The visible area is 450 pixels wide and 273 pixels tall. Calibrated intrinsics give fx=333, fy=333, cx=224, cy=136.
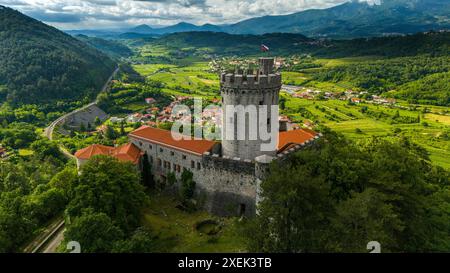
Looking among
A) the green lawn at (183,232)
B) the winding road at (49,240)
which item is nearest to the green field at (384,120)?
the green lawn at (183,232)

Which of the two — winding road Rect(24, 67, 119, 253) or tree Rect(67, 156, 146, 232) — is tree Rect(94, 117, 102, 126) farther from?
tree Rect(67, 156, 146, 232)

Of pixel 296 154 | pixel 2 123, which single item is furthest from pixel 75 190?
pixel 2 123

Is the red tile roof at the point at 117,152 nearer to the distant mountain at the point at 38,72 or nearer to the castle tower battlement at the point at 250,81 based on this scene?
the castle tower battlement at the point at 250,81

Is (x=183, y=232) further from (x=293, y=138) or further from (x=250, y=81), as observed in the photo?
(x=250, y=81)

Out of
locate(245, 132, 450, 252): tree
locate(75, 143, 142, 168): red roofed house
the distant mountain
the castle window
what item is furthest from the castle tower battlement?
the distant mountain

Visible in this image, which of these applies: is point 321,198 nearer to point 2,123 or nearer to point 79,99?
point 2,123

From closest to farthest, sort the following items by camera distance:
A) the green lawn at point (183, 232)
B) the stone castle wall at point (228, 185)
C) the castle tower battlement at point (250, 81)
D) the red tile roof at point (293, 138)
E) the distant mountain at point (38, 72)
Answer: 1. the green lawn at point (183, 232)
2. the castle tower battlement at point (250, 81)
3. the stone castle wall at point (228, 185)
4. the red tile roof at point (293, 138)
5. the distant mountain at point (38, 72)
